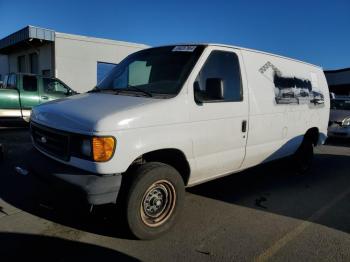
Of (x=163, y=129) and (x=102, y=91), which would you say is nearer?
(x=163, y=129)

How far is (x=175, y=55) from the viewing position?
14.6ft

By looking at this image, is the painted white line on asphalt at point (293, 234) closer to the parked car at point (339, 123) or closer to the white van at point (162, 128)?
the white van at point (162, 128)

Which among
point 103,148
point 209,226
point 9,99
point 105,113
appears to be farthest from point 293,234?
point 9,99

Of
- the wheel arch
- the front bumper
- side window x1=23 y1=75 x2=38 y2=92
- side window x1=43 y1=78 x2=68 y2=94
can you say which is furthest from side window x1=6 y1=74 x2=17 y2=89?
the wheel arch

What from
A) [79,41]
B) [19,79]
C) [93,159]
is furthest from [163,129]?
[79,41]

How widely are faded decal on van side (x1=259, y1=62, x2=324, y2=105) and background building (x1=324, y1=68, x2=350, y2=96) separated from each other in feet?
121

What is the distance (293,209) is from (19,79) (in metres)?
9.80

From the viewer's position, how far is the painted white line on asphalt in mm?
3557

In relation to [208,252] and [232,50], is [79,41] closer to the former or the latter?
[232,50]

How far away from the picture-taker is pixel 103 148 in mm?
3328

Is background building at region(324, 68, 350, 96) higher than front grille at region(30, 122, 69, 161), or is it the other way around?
background building at region(324, 68, 350, 96)

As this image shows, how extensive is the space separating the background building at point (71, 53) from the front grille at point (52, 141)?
1677 cm

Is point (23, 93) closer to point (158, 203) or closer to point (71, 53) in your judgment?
point (158, 203)

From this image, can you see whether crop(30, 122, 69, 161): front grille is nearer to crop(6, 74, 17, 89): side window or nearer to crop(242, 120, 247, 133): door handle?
crop(242, 120, 247, 133): door handle
